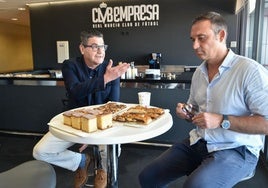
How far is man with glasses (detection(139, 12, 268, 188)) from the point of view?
1.33m

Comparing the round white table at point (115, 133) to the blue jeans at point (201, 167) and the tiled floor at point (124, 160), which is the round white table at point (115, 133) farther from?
the tiled floor at point (124, 160)

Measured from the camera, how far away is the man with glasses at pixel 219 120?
1331 mm

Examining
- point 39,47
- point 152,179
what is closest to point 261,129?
point 152,179

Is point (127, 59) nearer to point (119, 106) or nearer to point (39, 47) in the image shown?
point (39, 47)

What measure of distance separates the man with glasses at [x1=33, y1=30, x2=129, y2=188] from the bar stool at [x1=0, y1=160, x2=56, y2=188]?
0.79m

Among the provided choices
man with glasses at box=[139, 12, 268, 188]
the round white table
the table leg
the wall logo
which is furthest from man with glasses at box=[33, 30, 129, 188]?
the wall logo

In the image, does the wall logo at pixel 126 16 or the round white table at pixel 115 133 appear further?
the wall logo at pixel 126 16

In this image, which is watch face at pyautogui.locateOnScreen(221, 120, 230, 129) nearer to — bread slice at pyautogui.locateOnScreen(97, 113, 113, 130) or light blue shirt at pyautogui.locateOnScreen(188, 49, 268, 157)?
light blue shirt at pyautogui.locateOnScreen(188, 49, 268, 157)

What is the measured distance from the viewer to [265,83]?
53.0 inches

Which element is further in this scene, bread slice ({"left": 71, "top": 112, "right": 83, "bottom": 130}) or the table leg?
the table leg

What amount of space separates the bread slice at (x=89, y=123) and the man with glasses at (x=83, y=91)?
1.57 feet

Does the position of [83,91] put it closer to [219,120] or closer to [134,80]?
[219,120]

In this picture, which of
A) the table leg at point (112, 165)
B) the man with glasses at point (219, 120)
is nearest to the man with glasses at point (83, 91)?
the table leg at point (112, 165)

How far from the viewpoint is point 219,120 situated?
1.36 meters
